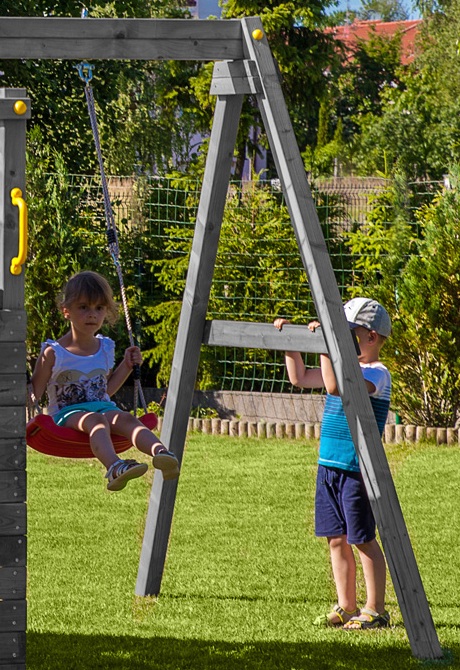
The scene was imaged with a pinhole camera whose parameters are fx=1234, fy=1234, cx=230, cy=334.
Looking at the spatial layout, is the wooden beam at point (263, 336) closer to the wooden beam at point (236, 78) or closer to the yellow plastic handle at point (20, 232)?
the wooden beam at point (236, 78)

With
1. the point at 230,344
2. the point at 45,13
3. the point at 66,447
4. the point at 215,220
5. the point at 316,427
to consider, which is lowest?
the point at 316,427

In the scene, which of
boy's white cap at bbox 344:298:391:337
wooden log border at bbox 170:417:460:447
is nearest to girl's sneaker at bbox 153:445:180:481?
boy's white cap at bbox 344:298:391:337

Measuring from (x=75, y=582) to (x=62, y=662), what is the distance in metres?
1.32

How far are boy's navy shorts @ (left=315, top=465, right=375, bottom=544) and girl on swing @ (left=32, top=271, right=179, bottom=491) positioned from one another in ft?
2.37

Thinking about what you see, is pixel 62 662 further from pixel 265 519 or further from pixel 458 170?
pixel 458 170

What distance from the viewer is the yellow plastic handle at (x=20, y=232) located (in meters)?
3.47

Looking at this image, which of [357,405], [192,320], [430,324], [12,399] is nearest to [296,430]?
[430,324]

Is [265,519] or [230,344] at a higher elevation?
[230,344]

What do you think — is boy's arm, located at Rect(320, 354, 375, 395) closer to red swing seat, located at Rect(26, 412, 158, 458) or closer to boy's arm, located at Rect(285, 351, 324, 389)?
boy's arm, located at Rect(285, 351, 324, 389)

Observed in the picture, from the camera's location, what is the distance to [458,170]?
34.4ft

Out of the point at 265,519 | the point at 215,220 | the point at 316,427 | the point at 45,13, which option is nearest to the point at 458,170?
the point at 316,427

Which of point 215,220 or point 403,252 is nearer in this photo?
point 215,220

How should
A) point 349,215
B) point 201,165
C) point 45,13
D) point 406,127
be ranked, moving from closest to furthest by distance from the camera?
point 349,215 → point 201,165 → point 45,13 → point 406,127

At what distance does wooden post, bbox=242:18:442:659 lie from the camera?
4297 mm
